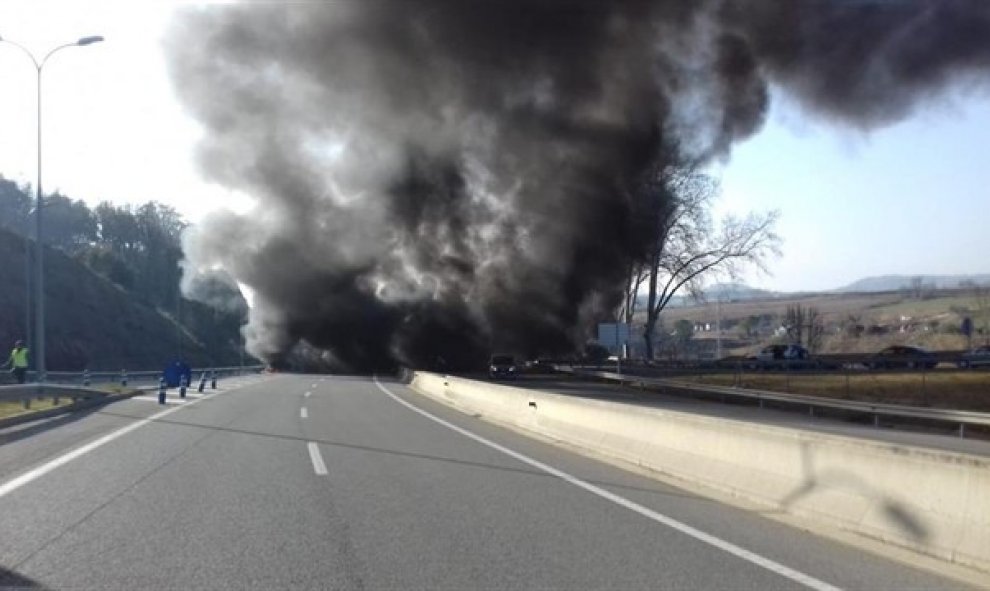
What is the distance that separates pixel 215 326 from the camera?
2469 inches

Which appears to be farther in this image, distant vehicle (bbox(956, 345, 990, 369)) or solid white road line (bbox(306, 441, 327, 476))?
distant vehicle (bbox(956, 345, 990, 369))

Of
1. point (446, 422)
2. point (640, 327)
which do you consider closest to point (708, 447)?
point (446, 422)

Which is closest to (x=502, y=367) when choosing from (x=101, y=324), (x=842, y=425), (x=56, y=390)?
(x=842, y=425)

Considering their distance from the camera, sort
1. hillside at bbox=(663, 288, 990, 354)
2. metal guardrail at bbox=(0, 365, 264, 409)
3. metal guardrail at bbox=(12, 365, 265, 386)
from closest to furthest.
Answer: metal guardrail at bbox=(0, 365, 264, 409) < metal guardrail at bbox=(12, 365, 265, 386) < hillside at bbox=(663, 288, 990, 354)

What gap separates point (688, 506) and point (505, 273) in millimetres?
37925

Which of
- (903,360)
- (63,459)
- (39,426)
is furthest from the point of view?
(903,360)

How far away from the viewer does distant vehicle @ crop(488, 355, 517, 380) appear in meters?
44.4

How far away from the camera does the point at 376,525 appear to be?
7746 millimetres

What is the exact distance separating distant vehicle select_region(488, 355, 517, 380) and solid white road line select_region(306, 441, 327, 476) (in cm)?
3010

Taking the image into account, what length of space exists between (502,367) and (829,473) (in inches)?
1463

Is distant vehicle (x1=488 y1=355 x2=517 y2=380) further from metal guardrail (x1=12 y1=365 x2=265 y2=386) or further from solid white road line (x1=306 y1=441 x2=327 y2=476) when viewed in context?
solid white road line (x1=306 y1=441 x2=327 y2=476)

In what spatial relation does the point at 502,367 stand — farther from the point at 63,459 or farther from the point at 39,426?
the point at 63,459

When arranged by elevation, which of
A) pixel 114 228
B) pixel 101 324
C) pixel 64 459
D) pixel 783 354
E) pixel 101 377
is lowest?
pixel 64 459

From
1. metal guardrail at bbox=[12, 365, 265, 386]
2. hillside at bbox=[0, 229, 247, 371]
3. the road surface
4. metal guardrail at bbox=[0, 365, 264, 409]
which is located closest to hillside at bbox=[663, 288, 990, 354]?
hillside at bbox=[0, 229, 247, 371]
